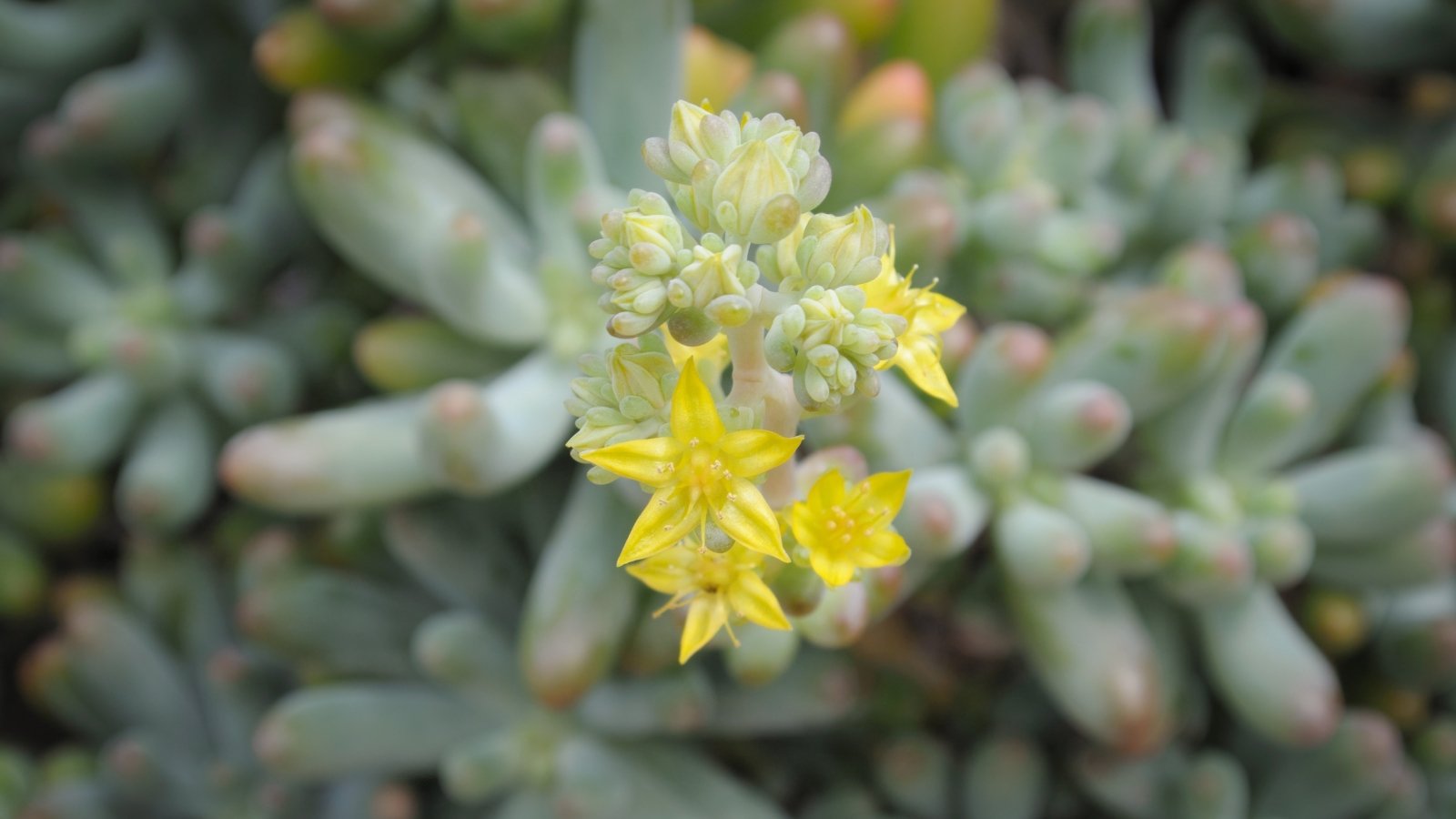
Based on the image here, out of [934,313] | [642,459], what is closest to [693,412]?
[642,459]

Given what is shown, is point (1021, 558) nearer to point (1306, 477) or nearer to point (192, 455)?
point (1306, 477)

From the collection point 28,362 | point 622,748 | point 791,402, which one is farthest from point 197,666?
point 791,402

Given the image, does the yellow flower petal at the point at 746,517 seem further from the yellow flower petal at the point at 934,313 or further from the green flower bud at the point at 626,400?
the yellow flower petal at the point at 934,313

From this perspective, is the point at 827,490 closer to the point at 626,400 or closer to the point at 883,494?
the point at 883,494

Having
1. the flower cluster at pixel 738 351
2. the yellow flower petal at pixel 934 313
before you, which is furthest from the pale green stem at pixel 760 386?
the yellow flower petal at pixel 934 313

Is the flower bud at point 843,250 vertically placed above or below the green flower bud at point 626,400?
above

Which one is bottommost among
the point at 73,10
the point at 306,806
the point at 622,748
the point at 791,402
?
the point at 306,806

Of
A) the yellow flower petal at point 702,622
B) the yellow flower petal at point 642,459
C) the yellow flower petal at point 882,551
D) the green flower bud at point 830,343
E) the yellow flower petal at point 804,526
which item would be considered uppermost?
the green flower bud at point 830,343
